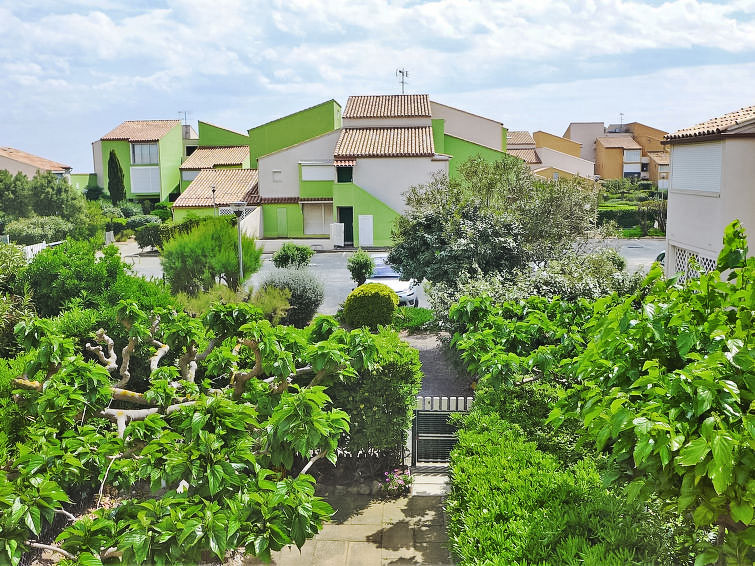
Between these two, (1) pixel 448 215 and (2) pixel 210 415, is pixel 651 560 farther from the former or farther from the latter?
(1) pixel 448 215

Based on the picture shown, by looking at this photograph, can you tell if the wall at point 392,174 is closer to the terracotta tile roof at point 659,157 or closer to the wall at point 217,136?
the wall at point 217,136

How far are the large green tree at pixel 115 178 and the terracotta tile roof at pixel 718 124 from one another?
48862 mm

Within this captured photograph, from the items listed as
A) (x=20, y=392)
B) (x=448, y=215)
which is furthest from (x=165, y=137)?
(x=20, y=392)

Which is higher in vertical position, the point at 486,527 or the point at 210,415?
the point at 210,415

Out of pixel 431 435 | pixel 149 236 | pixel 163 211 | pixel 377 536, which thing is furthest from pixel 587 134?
pixel 377 536

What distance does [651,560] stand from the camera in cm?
471

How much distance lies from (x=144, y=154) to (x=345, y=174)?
24616 mm

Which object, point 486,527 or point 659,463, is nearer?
point 659,463

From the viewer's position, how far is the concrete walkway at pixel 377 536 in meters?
8.02

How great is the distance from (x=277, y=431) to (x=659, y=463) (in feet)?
10.1

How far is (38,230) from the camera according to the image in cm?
4156

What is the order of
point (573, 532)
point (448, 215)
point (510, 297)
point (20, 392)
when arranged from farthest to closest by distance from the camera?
point (448, 215)
point (510, 297)
point (20, 392)
point (573, 532)

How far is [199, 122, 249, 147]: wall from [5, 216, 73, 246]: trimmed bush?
1799cm

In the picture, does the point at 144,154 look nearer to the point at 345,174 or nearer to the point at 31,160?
the point at 31,160
